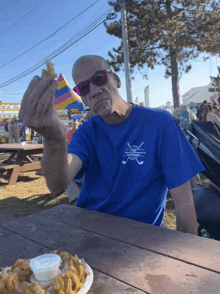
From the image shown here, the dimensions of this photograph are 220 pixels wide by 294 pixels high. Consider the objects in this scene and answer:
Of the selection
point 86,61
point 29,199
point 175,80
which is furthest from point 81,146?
point 175,80

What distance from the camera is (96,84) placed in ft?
5.14

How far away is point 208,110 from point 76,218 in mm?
4081

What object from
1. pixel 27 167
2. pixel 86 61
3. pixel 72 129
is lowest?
pixel 27 167

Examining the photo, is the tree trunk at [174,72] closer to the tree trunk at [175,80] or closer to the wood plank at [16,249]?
the tree trunk at [175,80]

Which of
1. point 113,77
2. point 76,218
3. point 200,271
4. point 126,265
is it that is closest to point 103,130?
point 113,77

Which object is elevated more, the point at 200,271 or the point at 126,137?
the point at 126,137

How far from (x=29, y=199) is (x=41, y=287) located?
456 cm

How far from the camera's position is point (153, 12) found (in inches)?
535

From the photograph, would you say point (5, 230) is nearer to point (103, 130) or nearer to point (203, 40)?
point (103, 130)

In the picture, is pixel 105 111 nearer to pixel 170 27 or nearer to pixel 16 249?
pixel 16 249

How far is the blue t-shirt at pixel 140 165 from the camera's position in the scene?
1.45 m

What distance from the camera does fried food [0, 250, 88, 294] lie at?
26.7 inches

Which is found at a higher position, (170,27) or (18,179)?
(170,27)

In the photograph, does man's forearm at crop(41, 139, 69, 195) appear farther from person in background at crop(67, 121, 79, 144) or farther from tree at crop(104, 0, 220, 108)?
tree at crop(104, 0, 220, 108)
